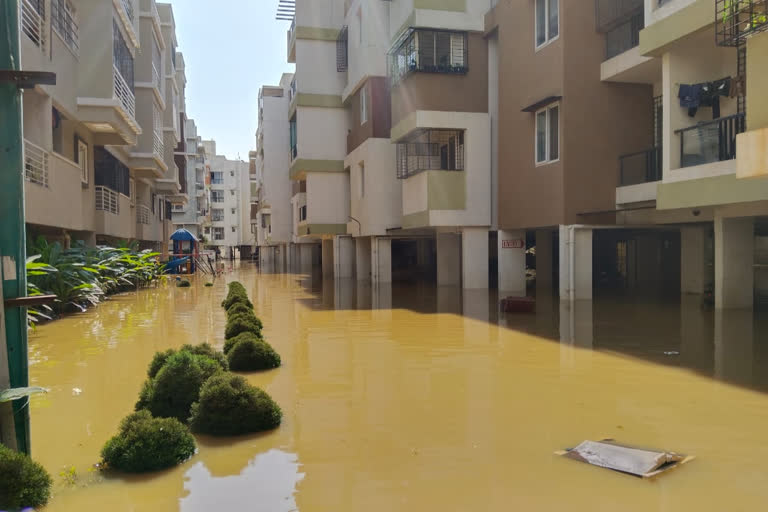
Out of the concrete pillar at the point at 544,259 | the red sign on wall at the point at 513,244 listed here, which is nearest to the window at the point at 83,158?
the red sign on wall at the point at 513,244

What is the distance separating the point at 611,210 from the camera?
17719 mm

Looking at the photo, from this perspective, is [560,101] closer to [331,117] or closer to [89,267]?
[89,267]

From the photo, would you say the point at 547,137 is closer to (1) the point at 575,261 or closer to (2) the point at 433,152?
(1) the point at 575,261

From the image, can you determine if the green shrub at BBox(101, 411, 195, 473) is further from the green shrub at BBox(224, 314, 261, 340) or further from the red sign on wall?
the red sign on wall

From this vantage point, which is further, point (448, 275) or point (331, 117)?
point (331, 117)

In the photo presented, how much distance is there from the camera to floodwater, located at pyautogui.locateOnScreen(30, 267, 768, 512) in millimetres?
4965

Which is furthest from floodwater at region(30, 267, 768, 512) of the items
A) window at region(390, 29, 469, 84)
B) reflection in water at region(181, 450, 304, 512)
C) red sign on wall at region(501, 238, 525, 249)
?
window at region(390, 29, 469, 84)

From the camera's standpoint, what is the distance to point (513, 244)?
22625 mm

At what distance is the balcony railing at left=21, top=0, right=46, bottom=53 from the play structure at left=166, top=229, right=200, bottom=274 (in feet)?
85.8

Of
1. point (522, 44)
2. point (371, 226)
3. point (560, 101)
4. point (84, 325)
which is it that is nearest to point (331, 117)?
point (371, 226)

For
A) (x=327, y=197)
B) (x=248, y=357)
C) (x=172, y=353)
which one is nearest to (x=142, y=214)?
(x=327, y=197)

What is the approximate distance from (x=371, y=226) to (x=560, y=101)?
12439mm

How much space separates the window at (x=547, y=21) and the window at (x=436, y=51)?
397 cm

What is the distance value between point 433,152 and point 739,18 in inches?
553
